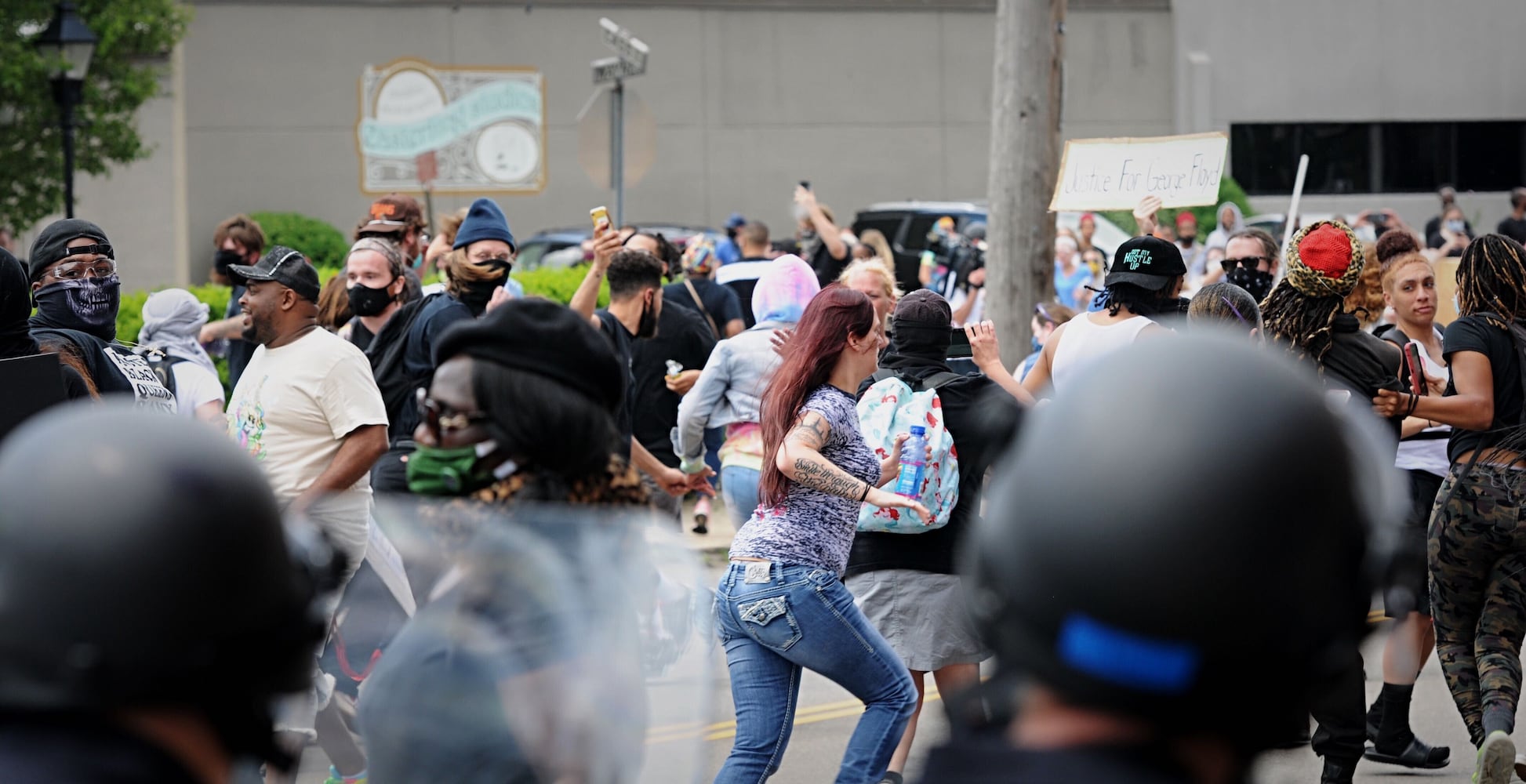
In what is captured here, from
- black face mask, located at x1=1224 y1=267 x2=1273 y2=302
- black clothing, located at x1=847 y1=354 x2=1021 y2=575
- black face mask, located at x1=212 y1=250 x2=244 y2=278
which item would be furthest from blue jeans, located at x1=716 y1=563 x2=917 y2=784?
black face mask, located at x1=212 y1=250 x2=244 y2=278

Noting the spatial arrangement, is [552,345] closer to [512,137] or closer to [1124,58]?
[512,137]

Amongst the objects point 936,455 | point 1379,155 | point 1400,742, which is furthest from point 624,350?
point 1379,155

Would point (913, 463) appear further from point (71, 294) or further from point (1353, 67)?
Answer: point (1353, 67)

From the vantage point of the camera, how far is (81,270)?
4.97 meters

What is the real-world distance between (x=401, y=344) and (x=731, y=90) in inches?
852

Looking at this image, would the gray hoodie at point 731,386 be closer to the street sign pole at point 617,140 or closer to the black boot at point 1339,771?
the black boot at point 1339,771

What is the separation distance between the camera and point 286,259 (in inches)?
211

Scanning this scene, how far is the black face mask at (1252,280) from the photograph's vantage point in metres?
6.95

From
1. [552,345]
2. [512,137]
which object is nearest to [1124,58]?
[512,137]

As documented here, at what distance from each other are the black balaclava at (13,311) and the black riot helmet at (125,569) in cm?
305

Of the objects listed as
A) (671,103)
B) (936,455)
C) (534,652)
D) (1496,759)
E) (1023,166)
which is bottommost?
(1496,759)

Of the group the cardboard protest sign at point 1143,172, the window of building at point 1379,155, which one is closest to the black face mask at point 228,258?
the cardboard protest sign at point 1143,172

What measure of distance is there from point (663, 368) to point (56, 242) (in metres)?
3.58

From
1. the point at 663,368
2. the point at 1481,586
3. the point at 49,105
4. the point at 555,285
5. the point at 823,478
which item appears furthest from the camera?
the point at 49,105
